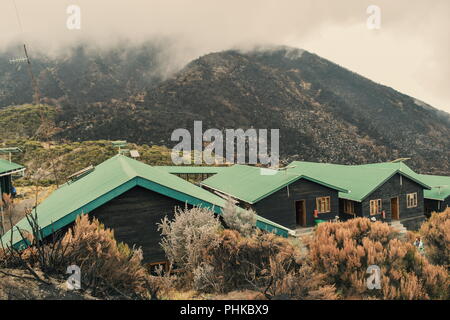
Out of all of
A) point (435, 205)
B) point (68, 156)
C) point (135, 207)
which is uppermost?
point (68, 156)

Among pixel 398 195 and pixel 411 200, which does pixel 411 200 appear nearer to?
→ pixel 411 200

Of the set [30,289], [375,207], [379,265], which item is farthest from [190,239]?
[375,207]

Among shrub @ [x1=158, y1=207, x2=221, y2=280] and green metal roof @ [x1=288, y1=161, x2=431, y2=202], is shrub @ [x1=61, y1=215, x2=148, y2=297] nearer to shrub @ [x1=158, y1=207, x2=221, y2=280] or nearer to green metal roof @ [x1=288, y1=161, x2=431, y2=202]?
shrub @ [x1=158, y1=207, x2=221, y2=280]

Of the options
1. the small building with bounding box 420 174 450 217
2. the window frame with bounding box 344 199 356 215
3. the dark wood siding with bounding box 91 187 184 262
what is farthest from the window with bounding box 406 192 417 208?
the dark wood siding with bounding box 91 187 184 262

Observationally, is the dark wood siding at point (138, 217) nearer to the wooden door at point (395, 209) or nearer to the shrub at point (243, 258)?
the shrub at point (243, 258)

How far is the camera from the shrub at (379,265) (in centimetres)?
561

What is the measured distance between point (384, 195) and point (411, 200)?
10.7 ft

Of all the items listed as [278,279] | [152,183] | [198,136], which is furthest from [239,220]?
[198,136]

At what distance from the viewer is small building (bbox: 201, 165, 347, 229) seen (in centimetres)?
1989

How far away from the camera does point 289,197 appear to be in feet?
67.1

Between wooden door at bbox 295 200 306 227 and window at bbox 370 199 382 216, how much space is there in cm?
555

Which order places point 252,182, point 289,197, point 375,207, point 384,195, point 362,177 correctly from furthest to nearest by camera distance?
point 362,177 < point 384,195 < point 375,207 < point 252,182 < point 289,197

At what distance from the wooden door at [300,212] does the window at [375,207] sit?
555 cm

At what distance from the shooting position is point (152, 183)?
8578 millimetres
